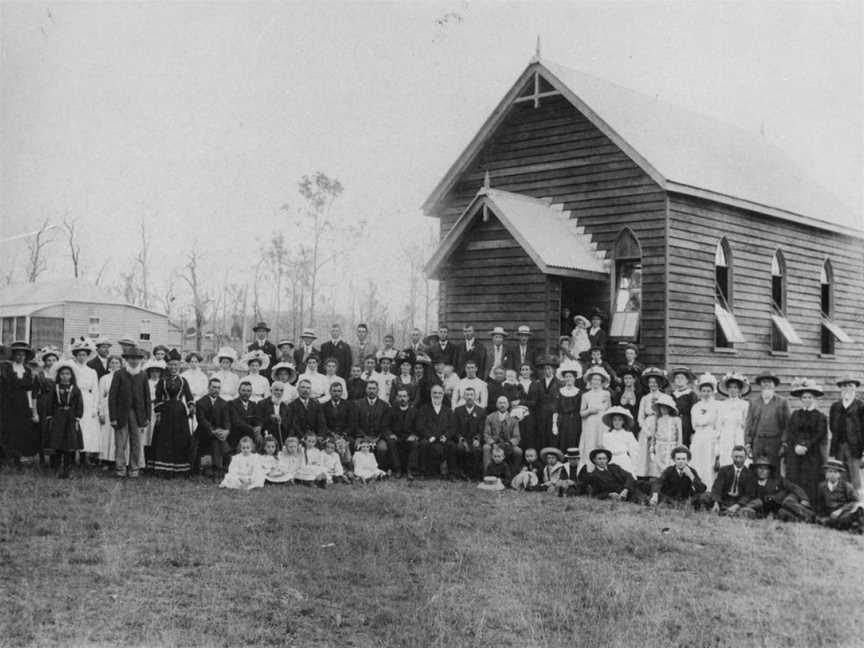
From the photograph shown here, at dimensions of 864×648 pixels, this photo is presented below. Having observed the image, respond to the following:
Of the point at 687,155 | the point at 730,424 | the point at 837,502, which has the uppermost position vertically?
the point at 687,155

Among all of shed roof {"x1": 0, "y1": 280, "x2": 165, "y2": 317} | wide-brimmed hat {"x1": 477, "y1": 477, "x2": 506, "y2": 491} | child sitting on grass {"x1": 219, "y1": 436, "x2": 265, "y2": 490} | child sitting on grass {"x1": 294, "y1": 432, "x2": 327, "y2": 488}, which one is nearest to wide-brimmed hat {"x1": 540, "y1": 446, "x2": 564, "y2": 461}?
wide-brimmed hat {"x1": 477, "y1": 477, "x2": 506, "y2": 491}

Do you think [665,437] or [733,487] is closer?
[733,487]

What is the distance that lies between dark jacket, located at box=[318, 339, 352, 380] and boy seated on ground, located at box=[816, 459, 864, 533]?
324 inches

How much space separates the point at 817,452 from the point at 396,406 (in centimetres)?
640

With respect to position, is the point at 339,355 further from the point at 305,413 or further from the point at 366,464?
the point at 366,464

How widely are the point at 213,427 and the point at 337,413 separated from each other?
1972 mm

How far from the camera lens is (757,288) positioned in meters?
20.2

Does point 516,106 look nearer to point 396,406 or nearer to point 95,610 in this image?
point 396,406

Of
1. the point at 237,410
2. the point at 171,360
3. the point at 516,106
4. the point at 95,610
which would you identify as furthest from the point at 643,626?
the point at 516,106

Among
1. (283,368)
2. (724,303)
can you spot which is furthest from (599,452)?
(724,303)

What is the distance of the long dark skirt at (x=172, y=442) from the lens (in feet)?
43.7

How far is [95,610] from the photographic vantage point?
22.4 ft

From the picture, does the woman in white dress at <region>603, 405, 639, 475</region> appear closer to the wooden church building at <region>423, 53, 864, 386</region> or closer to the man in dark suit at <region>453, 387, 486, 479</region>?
the man in dark suit at <region>453, 387, 486, 479</region>

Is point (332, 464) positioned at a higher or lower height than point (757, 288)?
lower
